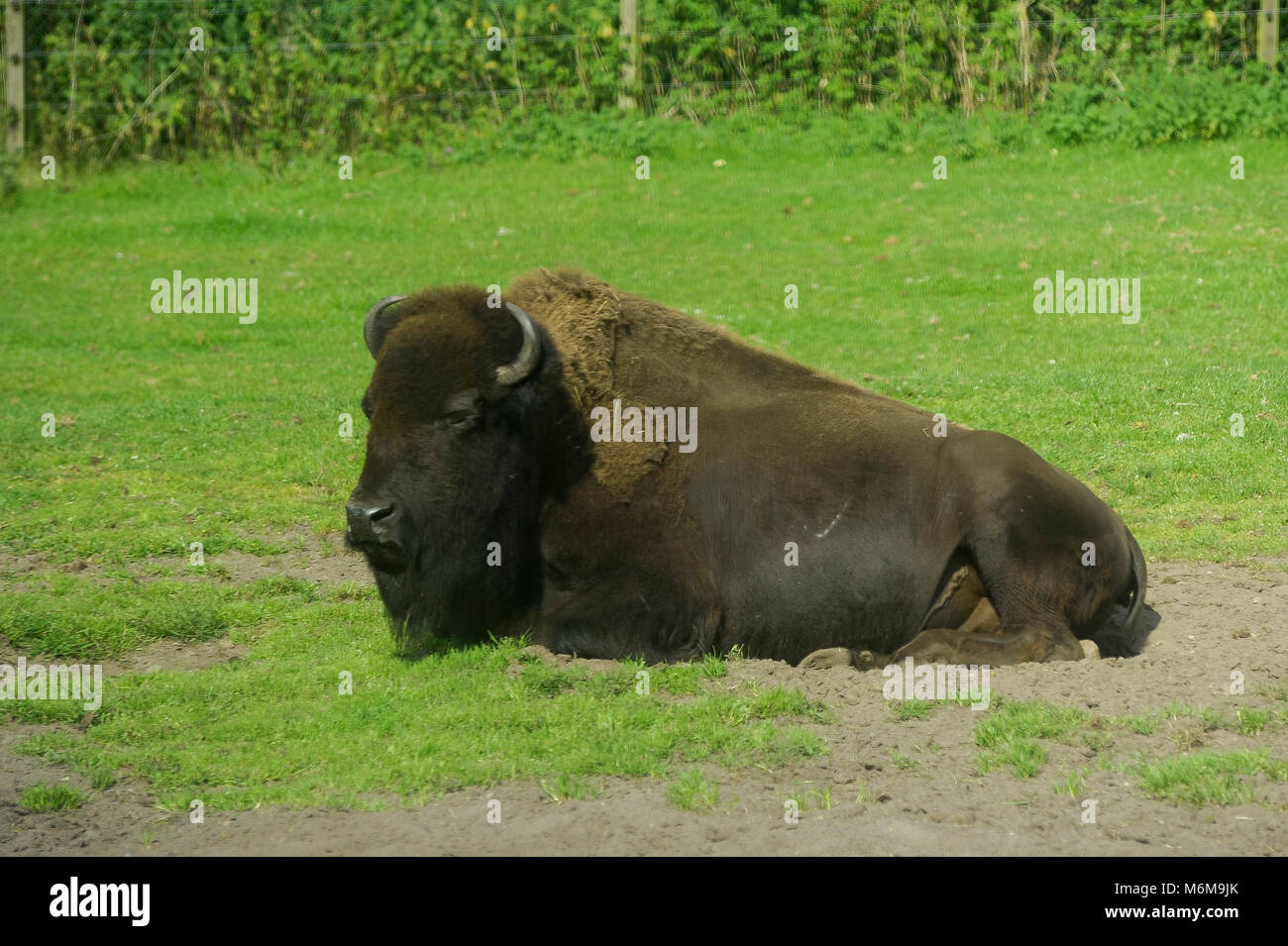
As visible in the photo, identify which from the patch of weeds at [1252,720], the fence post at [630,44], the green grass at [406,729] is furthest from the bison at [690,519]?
the fence post at [630,44]

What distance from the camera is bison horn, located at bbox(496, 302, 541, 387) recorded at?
24.7 ft

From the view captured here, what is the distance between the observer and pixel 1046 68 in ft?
74.2

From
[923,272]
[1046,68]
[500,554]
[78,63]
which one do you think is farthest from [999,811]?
[78,63]

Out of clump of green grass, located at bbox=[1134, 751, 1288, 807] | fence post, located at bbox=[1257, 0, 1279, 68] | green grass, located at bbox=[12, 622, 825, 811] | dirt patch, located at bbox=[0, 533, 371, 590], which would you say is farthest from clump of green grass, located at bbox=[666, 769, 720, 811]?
fence post, located at bbox=[1257, 0, 1279, 68]

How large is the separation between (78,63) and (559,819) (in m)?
22.3

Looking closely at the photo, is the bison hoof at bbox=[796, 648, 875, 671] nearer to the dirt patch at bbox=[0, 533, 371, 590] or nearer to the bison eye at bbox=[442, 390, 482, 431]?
the bison eye at bbox=[442, 390, 482, 431]

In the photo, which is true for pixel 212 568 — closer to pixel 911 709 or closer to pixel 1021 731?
pixel 911 709

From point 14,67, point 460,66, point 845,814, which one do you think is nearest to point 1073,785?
point 845,814

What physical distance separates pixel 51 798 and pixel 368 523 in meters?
1.91

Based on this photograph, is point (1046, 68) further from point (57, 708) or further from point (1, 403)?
point (57, 708)

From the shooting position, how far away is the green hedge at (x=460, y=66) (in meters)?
23.0

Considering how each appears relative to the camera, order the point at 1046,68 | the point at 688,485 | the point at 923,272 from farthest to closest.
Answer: the point at 1046,68 < the point at 923,272 < the point at 688,485

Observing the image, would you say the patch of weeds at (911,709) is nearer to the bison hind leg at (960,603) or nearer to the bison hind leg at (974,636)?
the bison hind leg at (974,636)

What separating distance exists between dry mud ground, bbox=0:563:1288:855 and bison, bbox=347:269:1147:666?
2.83ft
